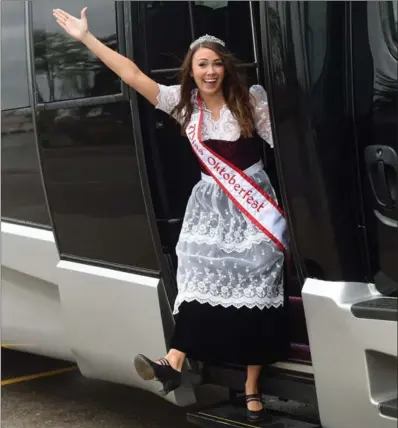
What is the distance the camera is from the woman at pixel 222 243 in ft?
13.0

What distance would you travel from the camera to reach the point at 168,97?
13.3ft

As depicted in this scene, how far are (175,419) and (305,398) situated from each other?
4.82 feet

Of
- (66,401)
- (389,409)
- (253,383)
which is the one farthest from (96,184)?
(66,401)

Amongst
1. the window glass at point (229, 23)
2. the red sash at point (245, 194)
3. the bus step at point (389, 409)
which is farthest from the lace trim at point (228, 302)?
the window glass at point (229, 23)

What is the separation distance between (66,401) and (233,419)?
6.04 feet

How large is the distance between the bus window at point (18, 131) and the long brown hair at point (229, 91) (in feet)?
2.86

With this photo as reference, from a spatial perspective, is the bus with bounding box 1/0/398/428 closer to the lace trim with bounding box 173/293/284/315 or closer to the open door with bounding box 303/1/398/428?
the open door with bounding box 303/1/398/428

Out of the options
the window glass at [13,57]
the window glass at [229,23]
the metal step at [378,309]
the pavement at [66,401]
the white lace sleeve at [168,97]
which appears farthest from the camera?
the pavement at [66,401]

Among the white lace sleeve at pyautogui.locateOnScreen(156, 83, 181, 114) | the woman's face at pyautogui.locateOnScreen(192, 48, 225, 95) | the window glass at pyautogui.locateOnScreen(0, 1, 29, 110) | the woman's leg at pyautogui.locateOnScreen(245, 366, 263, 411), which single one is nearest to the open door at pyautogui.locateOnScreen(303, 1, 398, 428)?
the woman's leg at pyautogui.locateOnScreen(245, 366, 263, 411)

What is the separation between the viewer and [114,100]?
414 cm

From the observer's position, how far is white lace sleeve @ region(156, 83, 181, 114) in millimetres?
4051

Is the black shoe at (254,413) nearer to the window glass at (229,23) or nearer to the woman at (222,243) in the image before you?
the woman at (222,243)

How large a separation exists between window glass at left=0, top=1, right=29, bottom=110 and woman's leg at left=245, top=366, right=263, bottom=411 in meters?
1.65

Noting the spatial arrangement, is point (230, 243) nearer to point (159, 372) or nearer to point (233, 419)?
point (159, 372)
